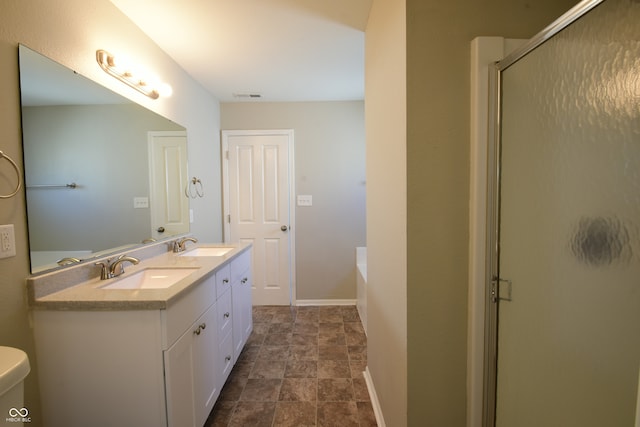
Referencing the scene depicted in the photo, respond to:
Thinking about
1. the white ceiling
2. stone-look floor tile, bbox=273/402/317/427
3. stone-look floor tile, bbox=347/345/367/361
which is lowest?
stone-look floor tile, bbox=273/402/317/427

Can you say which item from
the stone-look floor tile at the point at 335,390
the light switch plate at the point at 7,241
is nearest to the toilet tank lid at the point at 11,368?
the light switch plate at the point at 7,241

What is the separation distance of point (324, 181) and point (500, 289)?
7.60 ft

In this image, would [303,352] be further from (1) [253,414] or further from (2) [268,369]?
(1) [253,414]

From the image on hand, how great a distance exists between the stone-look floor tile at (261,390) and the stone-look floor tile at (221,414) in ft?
0.30

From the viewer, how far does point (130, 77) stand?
5.24ft

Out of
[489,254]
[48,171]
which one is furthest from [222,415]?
[489,254]

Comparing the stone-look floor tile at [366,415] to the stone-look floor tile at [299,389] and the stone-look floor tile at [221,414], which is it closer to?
the stone-look floor tile at [299,389]

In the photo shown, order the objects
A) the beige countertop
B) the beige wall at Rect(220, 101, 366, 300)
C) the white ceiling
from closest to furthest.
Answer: the beige countertop
the white ceiling
the beige wall at Rect(220, 101, 366, 300)

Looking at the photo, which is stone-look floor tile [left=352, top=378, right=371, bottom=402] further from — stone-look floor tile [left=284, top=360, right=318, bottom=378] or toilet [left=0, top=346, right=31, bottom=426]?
toilet [left=0, top=346, right=31, bottom=426]

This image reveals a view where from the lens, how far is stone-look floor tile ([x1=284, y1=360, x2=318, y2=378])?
1925mm

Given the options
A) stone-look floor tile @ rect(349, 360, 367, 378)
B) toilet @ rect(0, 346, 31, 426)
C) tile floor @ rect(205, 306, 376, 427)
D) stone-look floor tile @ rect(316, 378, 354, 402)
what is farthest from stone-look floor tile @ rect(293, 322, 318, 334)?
toilet @ rect(0, 346, 31, 426)

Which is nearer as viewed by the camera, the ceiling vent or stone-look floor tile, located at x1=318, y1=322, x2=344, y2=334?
stone-look floor tile, located at x1=318, y1=322, x2=344, y2=334

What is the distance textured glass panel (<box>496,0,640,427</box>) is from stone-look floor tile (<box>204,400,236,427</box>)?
4.69 feet

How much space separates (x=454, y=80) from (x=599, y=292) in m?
0.81
